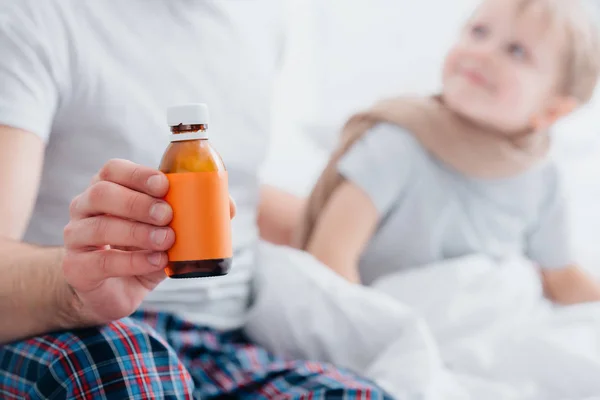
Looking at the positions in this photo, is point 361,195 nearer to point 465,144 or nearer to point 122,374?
point 465,144

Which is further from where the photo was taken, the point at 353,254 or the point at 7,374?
the point at 353,254

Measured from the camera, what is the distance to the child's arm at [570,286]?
1.40 m

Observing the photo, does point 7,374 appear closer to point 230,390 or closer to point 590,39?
point 230,390

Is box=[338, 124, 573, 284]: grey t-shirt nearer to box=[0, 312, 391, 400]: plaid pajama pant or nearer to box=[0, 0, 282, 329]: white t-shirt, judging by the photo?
box=[0, 0, 282, 329]: white t-shirt

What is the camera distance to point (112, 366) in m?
0.67

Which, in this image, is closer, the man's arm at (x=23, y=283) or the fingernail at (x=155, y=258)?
the fingernail at (x=155, y=258)

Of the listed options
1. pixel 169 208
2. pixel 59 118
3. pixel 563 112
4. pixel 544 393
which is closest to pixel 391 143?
pixel 563 112

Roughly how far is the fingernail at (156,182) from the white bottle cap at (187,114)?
0.05m

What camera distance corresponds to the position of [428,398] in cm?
86

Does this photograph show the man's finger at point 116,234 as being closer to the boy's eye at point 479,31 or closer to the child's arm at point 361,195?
the child's arm at point 361,195

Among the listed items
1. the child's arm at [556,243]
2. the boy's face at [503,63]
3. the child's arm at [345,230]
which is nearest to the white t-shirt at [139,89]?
the child's arm at [345,230]

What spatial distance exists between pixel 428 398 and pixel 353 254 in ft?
1.23

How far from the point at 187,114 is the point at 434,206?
807mm

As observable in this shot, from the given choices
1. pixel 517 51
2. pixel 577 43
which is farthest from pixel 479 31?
pixel 577 43
